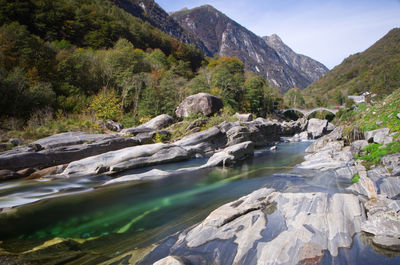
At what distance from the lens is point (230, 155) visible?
1480 centimetres

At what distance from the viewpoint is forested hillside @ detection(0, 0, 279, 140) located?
17.9 metres

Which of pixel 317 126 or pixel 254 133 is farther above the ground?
pixel 254 133

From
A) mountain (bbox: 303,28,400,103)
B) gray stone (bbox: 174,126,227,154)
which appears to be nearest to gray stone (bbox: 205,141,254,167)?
gray stone (bbox: 174,126,227,154)

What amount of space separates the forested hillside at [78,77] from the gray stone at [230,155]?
38.9 ft

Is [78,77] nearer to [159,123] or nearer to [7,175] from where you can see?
[159,123]

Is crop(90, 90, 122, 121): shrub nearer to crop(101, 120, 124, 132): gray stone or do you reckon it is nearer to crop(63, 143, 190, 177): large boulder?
crop(101, 120, 124, 132): gray stone

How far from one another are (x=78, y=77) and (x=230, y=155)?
21831 millimetres

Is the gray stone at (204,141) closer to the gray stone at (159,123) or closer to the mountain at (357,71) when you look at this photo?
the gray stone at (159,123)

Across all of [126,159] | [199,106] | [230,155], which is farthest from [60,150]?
[199,106]

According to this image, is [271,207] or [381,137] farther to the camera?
[381,137]

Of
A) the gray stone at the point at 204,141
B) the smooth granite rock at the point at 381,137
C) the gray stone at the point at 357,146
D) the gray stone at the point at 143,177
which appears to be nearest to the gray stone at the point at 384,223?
the smooth granite rock at the point at 381,137

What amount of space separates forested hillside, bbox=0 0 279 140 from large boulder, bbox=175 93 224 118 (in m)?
2.25

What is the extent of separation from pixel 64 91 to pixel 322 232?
25.9 m

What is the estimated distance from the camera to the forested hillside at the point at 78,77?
1786 cm
